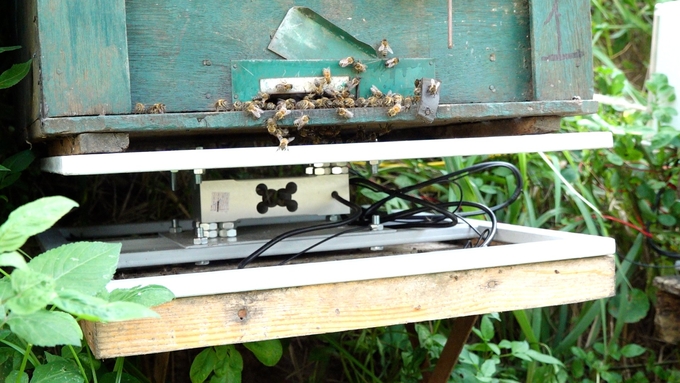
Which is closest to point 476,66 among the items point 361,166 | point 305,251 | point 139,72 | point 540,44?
point 540,44

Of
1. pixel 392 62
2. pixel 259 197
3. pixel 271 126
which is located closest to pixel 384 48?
pixel 392 62

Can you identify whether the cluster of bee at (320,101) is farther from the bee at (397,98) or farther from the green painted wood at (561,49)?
the green painted wood at (561,49)

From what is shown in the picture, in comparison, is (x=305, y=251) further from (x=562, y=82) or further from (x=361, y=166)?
(x=361, y=166)

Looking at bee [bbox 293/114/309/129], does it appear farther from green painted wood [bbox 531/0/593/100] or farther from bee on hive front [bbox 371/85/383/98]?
green painted wood [bbox 531/0/593/100]

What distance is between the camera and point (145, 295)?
0.82 metres

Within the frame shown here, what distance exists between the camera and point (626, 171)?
77.7 inches

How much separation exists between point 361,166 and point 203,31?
3.54 ft

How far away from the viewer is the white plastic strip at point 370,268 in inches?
35.3

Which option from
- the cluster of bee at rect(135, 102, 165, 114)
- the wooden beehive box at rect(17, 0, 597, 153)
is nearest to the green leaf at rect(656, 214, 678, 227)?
the wooden beehive box at rect(17, 0, 597, 153)

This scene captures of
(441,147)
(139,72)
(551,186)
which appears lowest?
(551,186)

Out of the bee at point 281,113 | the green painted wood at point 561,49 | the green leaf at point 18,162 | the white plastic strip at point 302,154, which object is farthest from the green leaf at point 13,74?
the green painted wood at point 561,49

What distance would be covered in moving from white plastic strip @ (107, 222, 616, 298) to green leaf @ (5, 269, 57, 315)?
23 cm

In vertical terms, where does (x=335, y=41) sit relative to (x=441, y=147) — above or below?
above

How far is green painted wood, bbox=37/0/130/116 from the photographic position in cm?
97
